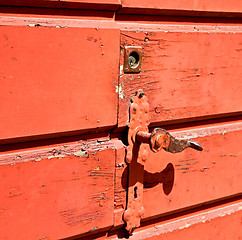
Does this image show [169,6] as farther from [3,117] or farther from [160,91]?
[3,117]

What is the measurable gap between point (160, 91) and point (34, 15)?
462 millimetres

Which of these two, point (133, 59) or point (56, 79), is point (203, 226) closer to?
point (133, 59)

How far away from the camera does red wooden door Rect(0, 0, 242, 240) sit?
878 mm

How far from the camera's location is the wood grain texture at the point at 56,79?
85 centimetres

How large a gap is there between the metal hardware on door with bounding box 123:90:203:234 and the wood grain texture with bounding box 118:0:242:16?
25cm

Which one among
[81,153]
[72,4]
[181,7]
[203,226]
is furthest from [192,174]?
[72,4]

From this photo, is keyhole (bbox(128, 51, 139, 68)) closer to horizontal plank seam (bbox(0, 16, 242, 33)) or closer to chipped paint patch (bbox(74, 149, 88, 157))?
horizontal plank seam (bbox(0, 16, 242, 33))

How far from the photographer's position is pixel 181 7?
1103 millimetres

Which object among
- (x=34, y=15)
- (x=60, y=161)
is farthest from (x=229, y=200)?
(x=34, y=15)

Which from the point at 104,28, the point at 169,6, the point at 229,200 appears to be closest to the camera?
the point at 104,28

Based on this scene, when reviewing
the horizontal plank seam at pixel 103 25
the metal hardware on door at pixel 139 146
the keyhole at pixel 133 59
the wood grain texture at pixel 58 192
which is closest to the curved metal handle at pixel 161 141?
the metal hardware on door at pixel 139 146

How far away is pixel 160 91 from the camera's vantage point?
113 cm

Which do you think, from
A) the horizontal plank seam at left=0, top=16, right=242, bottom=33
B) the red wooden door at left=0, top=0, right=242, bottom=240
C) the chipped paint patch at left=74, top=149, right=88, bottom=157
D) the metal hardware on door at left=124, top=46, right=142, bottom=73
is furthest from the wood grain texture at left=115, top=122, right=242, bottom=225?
the horizontal plank seam at left=0, top=16, right=242, bottom=33

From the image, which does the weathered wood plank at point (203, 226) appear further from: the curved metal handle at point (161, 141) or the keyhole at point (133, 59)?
the keyhole at point (133, 59)
